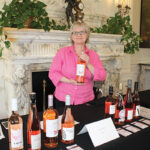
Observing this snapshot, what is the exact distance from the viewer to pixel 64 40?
286cm

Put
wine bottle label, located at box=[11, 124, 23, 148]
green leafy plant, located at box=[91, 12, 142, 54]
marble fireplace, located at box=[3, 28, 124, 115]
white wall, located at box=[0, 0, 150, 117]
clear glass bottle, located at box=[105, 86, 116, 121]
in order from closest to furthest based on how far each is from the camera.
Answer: wine bottle label, located at box=[11, 124, 23, 148], clear glass bottle, located at box=[105, 86, 116, 121], marble fireplace, located at box=[3, 28, 124, 115], white wall, located at box=[0, 0, 150, 117], green leafy plant, located at box=[91, 12, 142, 54]

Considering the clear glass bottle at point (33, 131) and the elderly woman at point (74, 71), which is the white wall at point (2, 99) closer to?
the elderly woman at point (74, 71)

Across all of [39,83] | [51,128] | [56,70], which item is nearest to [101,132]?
[51,128]

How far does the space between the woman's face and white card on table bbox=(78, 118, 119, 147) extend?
0.91 m

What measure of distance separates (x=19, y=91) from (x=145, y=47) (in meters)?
3.35

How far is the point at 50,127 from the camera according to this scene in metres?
0.90

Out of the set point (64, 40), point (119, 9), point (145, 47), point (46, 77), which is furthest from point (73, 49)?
point (145, 47)

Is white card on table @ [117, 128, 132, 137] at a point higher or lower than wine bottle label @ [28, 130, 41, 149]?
lower

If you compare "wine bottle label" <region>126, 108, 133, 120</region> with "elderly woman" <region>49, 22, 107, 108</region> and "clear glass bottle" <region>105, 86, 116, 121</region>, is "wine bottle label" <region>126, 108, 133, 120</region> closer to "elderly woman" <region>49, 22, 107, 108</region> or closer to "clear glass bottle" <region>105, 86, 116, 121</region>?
"clear glass bottle" <region>105, 86, 116, 121</region>

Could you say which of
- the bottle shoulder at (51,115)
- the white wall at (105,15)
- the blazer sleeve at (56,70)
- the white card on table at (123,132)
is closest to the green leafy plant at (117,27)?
the white wall at (105,15)

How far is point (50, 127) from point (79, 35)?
1.06m

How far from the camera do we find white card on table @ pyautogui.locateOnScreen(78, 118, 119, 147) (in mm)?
994

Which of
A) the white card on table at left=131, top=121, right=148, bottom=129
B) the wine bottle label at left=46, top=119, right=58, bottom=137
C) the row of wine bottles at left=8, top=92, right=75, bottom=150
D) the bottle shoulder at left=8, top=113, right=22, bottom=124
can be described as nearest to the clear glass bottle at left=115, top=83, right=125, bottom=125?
the white card on table at left=131, top=121, right=148, bottom=129

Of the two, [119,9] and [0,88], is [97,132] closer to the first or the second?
[0,88]
